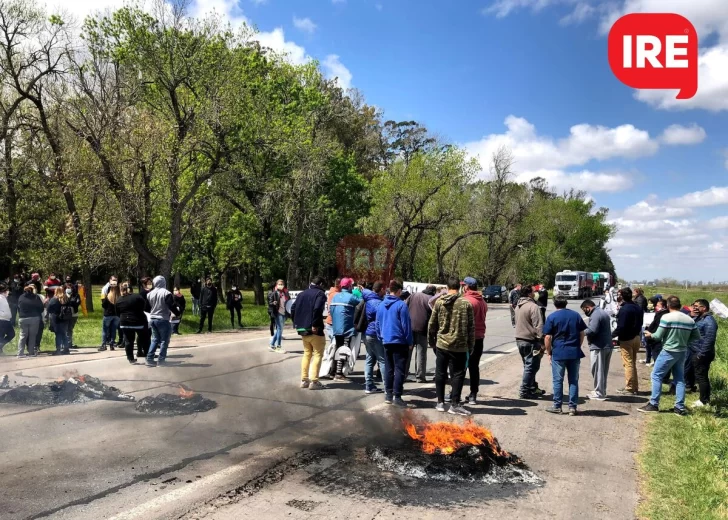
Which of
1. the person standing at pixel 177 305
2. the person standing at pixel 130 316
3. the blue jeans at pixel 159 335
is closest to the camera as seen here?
the person standing at pixel 130 316

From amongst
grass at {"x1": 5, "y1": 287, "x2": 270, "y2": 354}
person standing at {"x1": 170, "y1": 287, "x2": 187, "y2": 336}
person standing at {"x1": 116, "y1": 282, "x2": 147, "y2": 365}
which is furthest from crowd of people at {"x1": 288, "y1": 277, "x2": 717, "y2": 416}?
grass at {"x1": 5, "y1": 287, "x2": 270, "y2": 354}

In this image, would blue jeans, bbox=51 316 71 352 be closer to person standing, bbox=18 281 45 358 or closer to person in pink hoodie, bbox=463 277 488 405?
person standing, bbox=18 281 45 358

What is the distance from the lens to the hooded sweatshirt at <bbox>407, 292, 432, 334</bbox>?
33.7 feet

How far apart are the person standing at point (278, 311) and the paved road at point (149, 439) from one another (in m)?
3.47

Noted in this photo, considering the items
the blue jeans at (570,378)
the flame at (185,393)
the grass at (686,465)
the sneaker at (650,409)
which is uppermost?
the blue jeans at (570,378)

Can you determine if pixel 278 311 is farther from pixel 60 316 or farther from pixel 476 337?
pixel 476 337

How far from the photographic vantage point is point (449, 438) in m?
6.05

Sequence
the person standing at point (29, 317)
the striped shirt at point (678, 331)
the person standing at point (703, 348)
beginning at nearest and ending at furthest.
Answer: the striped shirt at point (678, 331) < the person standing at point (703, 348) < the person standing at point (29, 317)

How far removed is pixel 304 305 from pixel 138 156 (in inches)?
580

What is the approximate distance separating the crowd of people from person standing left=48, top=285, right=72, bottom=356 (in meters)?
6.85

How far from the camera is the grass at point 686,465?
5.00 metres

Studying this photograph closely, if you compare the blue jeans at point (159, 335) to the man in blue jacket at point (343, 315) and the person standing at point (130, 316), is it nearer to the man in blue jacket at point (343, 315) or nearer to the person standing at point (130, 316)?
the person standing at point (130, 316)

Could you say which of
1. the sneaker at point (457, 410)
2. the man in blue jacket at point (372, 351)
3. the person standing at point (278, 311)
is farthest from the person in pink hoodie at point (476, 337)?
the person standing at point (278, 311)

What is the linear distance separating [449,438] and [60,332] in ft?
36.7
